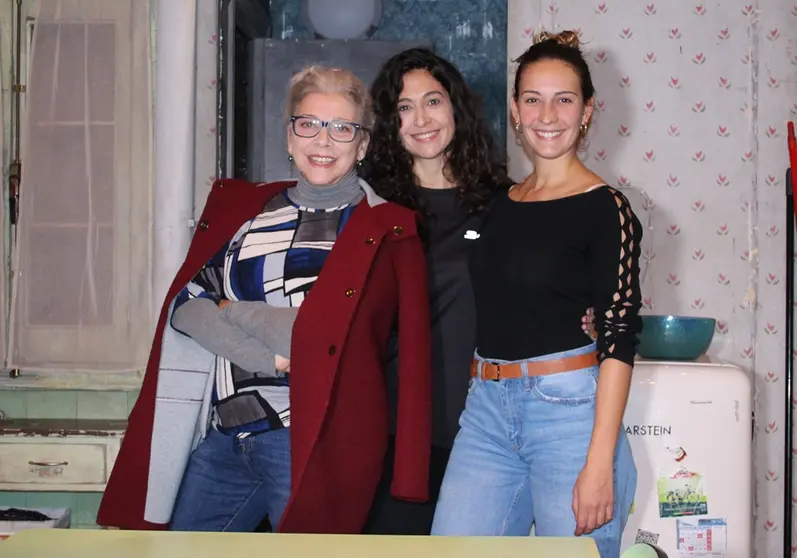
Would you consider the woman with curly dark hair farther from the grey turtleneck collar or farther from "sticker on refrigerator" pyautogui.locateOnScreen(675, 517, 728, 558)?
"sticker on refrigerator" pyautogui.locateOnScreen(675, 517, 728, 558)

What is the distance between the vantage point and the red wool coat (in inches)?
67.1

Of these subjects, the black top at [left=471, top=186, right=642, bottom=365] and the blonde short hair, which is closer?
the black top at [left=471, top=186, right=642, bottom=365]

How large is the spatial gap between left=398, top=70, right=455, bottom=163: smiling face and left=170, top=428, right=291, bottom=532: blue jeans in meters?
0.77

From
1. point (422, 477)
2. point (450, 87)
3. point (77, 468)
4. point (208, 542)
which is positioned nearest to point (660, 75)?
point (450, 87)

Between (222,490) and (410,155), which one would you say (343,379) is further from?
(410,155)

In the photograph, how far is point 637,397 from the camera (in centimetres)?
265

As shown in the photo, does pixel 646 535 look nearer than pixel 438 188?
No

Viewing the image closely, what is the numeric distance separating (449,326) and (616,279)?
44 centimetres

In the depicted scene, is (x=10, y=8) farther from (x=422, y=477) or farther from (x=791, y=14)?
(x=791, y=14)

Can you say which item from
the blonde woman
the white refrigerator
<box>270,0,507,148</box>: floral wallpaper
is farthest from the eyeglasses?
<box>270,0,507,148</box>: floral wallpaper

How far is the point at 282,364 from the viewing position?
5.67ft

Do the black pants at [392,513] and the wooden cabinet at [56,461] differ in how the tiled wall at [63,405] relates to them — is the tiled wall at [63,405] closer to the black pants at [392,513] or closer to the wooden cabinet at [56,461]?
the wooden cabinet at [56,461]

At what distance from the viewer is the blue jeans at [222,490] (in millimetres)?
1772

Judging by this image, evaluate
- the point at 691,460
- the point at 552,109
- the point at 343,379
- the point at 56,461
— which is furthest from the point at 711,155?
the point at 56,461
